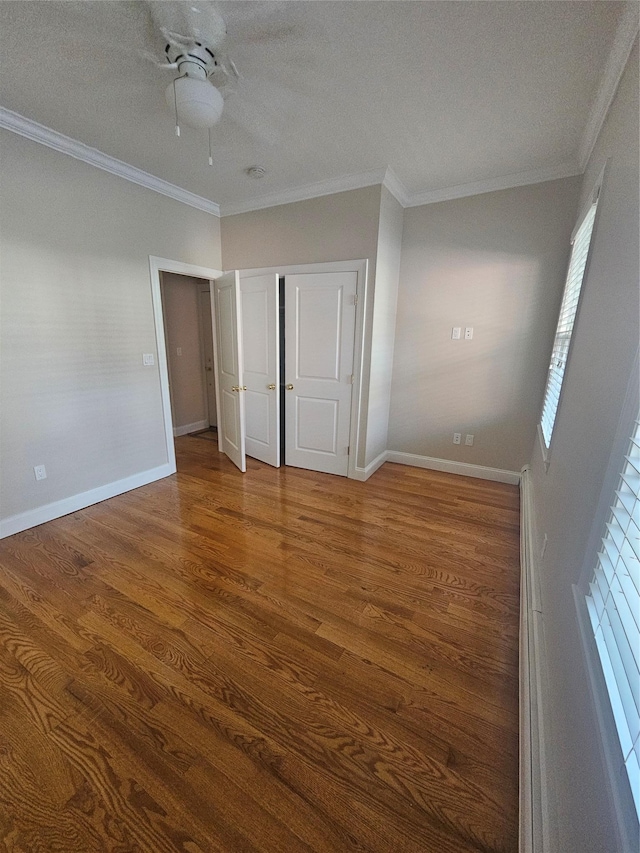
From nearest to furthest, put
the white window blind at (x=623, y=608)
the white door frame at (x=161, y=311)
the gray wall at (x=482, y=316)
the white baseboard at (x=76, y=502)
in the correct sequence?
the white window blind at (x=623, y=608) → the white baseboard at (x=76, y=502) → the gray wall at (x=482, y=316) → the white door frame at (x=161, y=311)

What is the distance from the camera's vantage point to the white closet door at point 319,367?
3.07 meters

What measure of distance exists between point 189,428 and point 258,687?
4.09m

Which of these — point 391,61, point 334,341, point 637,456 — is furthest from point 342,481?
point 391,61

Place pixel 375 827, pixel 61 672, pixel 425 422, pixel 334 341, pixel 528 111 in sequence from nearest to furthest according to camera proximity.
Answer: pixel 375 827
pixel 61 672
pixel 528 111
pixel 334 341
pixel 425 422

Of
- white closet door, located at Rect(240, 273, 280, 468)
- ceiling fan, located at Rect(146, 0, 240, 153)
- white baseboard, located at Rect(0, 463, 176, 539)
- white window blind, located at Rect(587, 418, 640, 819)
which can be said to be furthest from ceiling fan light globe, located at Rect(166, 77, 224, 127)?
white baseboard, located at Rect(0, 463, 176, 539)

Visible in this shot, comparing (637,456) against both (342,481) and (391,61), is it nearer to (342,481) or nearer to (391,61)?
(391,61)

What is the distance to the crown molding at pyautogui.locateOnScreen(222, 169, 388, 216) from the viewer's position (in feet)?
8.74

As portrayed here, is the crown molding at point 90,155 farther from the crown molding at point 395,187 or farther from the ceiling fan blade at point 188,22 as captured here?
the crown molding at point 395,187

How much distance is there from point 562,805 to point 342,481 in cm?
253

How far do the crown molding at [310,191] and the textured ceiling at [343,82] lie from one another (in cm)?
9

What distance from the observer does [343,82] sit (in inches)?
67.6

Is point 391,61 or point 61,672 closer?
point 61,672

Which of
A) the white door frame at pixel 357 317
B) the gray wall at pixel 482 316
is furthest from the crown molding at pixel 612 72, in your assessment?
the white door frame at pixel 357 317

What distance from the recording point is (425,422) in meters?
3.55
